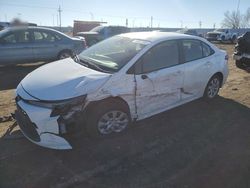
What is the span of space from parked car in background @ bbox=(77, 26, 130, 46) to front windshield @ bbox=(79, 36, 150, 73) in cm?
1278

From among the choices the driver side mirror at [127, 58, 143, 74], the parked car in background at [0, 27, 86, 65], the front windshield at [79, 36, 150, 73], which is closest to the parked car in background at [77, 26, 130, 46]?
the parked car in background at [0, 27, 86, 65]

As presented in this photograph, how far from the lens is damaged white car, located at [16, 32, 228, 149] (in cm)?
421

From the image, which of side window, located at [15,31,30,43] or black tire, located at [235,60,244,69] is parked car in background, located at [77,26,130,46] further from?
black tire, located at [235,60,244,69]

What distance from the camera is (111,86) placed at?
15.1ft

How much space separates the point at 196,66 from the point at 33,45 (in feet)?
22.6

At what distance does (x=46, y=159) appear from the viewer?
4.20 metres

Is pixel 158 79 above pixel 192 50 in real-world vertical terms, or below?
below

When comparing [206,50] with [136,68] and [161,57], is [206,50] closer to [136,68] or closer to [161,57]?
[161,57]

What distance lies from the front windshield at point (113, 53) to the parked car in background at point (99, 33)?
41.9ft

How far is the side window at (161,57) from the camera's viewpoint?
5098mm

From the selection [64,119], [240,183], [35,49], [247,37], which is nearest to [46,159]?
[64,119]

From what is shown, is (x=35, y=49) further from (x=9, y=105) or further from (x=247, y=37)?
(x=247, y=37)

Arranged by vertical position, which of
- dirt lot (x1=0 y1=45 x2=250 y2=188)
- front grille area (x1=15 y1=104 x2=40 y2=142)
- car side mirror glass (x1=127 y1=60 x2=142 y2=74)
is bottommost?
dirt lot (x1=0 y1=45 x2=250 y2=188)

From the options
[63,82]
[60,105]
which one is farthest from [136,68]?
[60,105]
